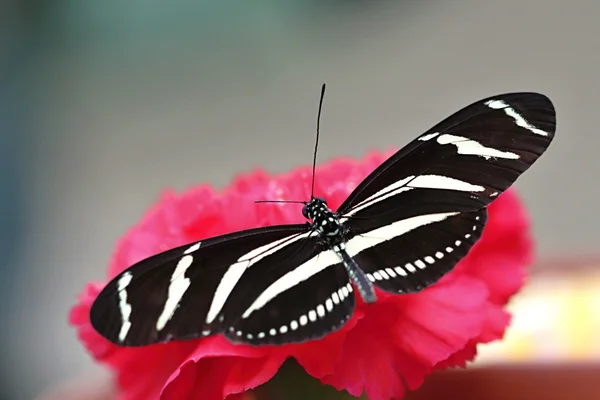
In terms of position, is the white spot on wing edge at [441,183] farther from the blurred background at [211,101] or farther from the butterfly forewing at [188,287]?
the blurred background at [211,101]

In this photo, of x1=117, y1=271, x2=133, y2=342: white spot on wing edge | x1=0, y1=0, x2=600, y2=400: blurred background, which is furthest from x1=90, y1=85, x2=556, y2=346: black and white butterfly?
x1=0, y1=0, x2=600, y2=400: blurred background

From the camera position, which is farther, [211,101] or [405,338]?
[211,101]

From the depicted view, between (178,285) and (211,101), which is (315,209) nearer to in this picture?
(178,285)

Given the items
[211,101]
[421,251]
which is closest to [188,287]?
[421,251]

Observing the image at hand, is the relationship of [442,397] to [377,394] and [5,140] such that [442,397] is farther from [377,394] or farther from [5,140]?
[5,140]

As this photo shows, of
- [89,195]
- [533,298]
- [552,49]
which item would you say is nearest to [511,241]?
[533,298]

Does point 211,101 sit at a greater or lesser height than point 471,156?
greater
